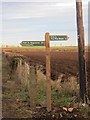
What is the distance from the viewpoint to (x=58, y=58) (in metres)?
9.50

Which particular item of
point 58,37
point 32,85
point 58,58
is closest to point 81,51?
point 58,37

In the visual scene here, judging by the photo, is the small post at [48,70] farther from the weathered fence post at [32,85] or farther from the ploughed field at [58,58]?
the weathered fence post at [32,85]

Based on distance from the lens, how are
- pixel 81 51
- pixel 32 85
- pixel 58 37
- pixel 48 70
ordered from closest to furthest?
pixel 58 37 < pixel 48 70 < pixel 81 51 < pixel 32 85

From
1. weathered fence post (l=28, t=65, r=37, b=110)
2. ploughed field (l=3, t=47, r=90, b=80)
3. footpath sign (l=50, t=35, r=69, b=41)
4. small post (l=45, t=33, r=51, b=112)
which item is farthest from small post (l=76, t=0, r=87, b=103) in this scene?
weathered fence post (l=28, t=65, r=37, b=110)

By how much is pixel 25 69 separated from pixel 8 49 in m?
0.98

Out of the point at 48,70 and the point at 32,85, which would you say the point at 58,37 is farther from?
the point at 32,85

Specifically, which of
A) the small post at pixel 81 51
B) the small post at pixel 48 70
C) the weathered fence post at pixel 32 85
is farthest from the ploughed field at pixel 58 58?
the weathered fence post at pixel 32 85

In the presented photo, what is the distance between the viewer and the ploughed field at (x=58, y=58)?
8900 millimetres

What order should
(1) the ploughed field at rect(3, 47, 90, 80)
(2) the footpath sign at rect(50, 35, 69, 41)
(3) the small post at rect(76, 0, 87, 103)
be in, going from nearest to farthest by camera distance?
1. (2) the footpath sign at rect(50, 35, 69, 41)
2. (3) the small post at rect(76, 0, 87, 103)
3. (1) the ploughed field at rect(3, 47, 90, 80)

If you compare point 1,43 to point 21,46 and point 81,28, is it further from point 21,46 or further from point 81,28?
point 81,28

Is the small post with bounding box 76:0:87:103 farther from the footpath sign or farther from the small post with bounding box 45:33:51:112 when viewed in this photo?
the small post with bounding box 45:33:51:112

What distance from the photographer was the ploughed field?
8900mm

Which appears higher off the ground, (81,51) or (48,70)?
(81,51)

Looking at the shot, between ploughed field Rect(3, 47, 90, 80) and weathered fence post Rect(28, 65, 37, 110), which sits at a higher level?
ploughed field Rect(3, 47, 90, 80)
